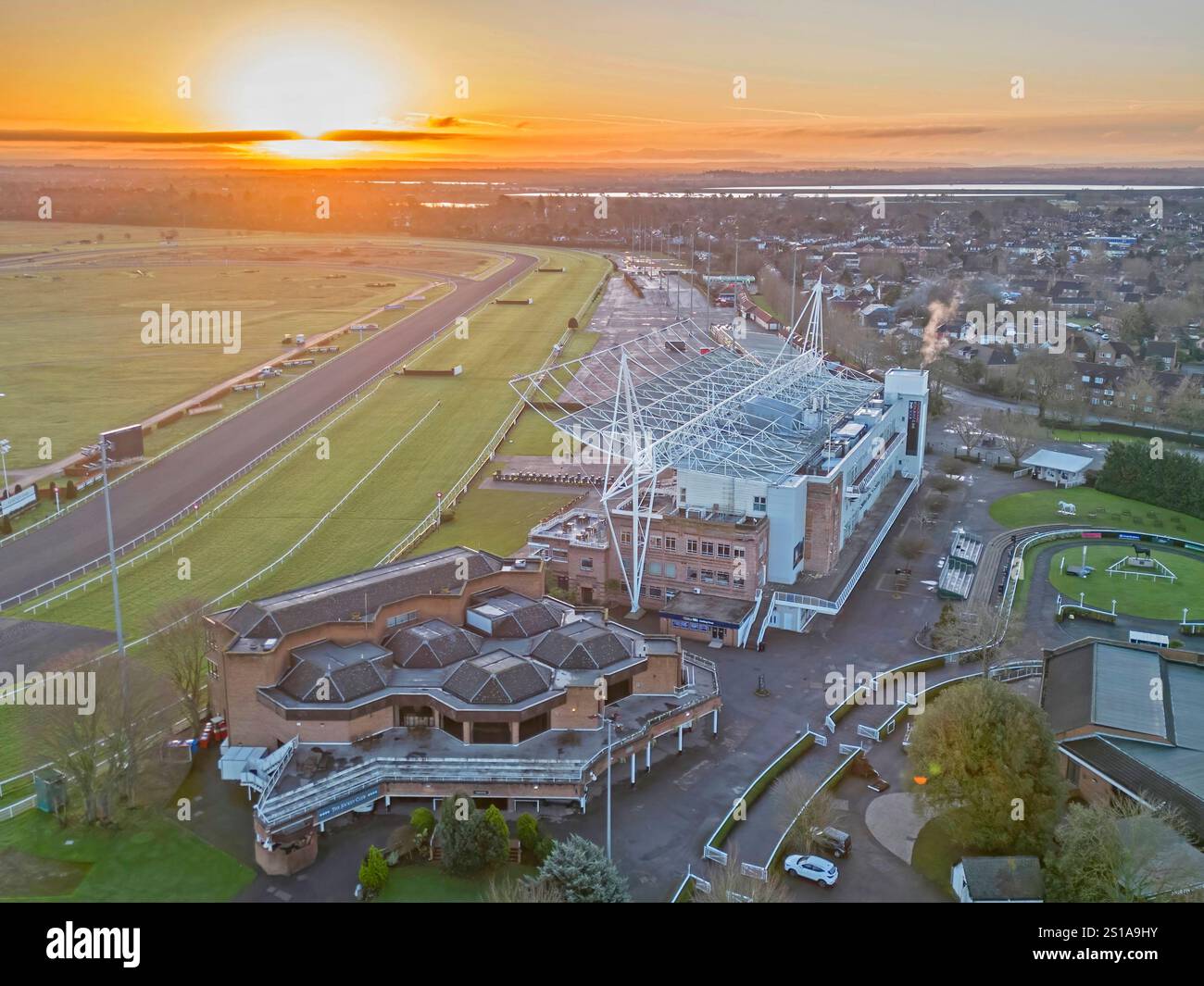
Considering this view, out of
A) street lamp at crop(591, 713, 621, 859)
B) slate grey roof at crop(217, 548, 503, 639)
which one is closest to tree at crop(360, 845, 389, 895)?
street lamp at crop(591, 713, 621, 859)

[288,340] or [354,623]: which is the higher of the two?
[288,340]

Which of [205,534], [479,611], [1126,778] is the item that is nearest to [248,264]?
[205,534]

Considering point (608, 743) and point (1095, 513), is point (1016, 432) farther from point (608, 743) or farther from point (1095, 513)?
point (608, 743)

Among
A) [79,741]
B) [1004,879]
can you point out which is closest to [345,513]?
[79,741]

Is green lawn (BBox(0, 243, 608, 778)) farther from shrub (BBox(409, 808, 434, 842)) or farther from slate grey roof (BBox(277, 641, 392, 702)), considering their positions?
shrub (BBox(409, 808, 434, 842))

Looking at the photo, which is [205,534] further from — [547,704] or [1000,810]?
[1000,810]

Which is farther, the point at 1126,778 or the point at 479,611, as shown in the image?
the point at 479,611

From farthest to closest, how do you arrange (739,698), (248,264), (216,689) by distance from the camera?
1. (248,264)
2. (739,698)
3. (216,689)
